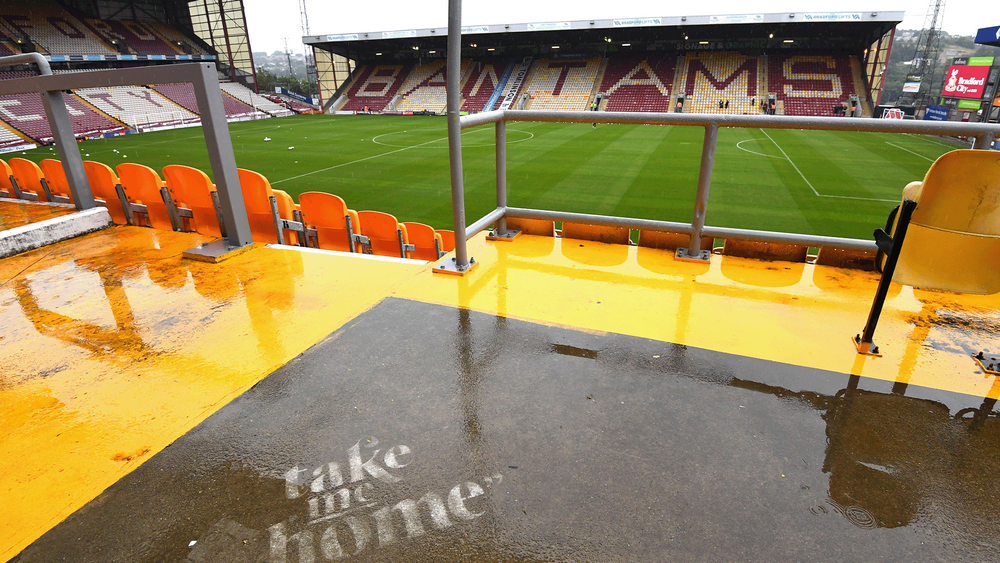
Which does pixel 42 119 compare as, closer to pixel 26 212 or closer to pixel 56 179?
pixel 56 179

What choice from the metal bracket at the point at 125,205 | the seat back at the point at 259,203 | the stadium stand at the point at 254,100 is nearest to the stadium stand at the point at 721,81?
the stadium stand at the point at 254,100

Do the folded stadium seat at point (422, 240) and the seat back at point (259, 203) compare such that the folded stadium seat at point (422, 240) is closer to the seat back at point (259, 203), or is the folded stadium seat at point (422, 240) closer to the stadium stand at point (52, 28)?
the seat back at point (259, 203)

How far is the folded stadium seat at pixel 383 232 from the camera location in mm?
5297

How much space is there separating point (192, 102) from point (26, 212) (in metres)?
41.7

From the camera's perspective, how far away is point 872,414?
204 cm

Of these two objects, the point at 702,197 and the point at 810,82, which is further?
the point at 810,82

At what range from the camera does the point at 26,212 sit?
5609 mm

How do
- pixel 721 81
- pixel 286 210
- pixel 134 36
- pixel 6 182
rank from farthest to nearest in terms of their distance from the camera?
pixel 134 36 → pixel 721 81 → pixel 6 182 → pixel 286 210

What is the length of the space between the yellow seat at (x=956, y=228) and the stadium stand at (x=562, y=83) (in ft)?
140

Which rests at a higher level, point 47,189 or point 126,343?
point 47,189

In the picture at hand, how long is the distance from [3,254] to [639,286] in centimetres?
530

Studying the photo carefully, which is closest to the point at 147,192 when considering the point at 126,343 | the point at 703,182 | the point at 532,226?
the point at 126,343

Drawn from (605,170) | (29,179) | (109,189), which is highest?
(109,189)

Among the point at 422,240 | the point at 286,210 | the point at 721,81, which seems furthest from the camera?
the point at 721,81
